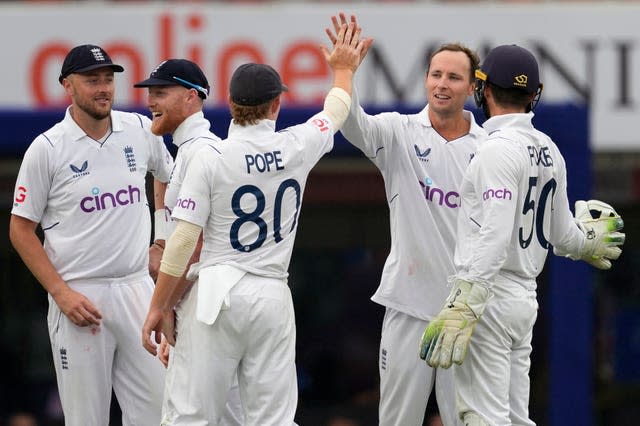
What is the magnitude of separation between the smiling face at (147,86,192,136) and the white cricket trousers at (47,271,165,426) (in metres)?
0.78

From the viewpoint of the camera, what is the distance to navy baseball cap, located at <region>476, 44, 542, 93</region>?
598cm

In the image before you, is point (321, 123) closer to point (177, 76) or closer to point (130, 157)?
point (177, 76)

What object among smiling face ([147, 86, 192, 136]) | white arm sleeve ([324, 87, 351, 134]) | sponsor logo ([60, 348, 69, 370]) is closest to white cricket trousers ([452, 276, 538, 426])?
white arm sleeve ([324, 87, 351, 134])

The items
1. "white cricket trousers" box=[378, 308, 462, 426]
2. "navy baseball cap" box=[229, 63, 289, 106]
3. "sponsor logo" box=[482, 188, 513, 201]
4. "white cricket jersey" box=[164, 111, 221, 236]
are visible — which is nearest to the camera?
"sponsor logo" box=[482, 188, 513, 201]

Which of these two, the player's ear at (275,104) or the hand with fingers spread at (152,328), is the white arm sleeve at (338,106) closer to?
the player's ear at (275,104)

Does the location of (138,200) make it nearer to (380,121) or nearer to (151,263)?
(151,263)

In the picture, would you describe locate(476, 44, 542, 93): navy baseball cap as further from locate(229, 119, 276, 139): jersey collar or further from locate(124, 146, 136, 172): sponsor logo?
locate(124, 146, 136, 172): sponsor logo

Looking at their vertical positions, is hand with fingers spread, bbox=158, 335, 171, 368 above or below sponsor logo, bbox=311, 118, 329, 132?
below

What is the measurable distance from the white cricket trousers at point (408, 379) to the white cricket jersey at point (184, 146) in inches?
45.2

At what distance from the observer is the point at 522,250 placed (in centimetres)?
603

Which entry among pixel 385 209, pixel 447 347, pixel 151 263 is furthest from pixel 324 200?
pixel 447 347

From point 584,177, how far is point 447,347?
164 inches

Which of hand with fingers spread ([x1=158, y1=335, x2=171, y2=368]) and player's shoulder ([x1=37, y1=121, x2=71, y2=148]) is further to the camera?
player's shoulder ([x1=37, y1=121, x2=71, y2=148])

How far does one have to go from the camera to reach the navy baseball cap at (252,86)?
5.85m
